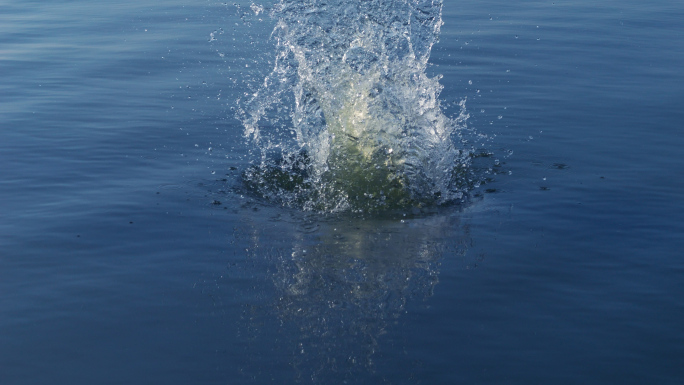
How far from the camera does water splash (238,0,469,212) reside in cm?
916

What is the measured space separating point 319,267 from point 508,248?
1863 mm

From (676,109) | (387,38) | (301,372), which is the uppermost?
(387,38)

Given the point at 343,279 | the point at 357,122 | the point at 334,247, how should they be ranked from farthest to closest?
the point at 357,122, the point at 334,247, the point at 343,279

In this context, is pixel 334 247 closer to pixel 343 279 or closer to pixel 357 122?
pixel 343 279

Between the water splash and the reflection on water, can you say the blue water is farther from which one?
the water splash

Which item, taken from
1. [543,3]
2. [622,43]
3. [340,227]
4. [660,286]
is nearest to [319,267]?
[340,227]

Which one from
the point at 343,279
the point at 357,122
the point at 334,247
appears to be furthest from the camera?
the point at 357,122

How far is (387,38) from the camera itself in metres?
11.0

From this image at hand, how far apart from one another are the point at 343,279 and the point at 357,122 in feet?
11.0

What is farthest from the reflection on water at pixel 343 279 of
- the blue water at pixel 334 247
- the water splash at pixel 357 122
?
the water splash at pixel 357 122

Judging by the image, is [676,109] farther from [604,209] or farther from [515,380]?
[515,380]

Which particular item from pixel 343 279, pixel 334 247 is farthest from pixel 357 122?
pixel 343 279

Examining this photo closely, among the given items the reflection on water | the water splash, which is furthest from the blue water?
the water splash

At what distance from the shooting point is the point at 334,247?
7762 mm
